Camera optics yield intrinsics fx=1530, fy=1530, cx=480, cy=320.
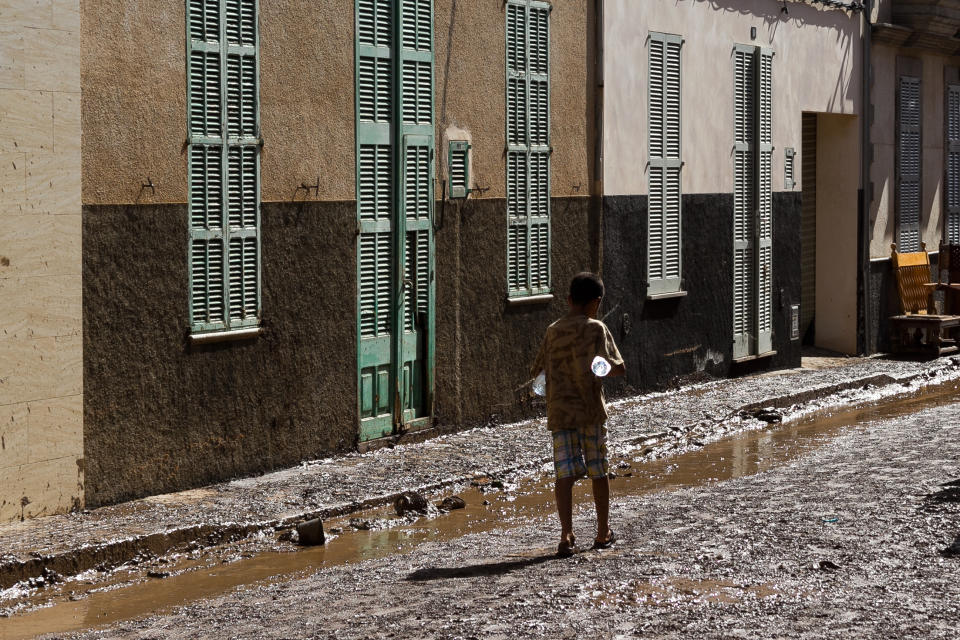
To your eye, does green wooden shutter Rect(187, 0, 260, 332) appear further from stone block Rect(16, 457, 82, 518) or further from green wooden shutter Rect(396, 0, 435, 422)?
green wooden shutter Rect(396, 0, 435, 422)

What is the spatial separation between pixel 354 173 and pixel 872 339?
1054 centimetres

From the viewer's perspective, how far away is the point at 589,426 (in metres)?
7.84

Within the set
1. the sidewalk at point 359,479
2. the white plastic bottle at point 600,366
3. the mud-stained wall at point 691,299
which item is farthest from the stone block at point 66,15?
the mud-stained wall at point 691,299

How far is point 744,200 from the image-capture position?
16.7m

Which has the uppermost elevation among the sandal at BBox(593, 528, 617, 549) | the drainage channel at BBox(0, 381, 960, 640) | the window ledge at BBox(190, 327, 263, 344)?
the window ledge at BBox(190, 327, 263, 344)

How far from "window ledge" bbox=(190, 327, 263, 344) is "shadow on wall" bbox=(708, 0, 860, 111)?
7.71 meters

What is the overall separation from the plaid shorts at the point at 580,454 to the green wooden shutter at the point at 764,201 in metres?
9.43

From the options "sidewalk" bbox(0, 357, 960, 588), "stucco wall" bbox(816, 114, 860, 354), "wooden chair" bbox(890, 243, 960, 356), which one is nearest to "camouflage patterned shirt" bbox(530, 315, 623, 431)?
"sidewalk" bbox(0, 357, 960, 588)

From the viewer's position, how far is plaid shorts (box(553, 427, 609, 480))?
7824mm

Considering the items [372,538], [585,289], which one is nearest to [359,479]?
[372,538]

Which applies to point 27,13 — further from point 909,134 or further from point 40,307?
point 909,134

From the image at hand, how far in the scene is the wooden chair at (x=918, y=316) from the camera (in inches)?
754

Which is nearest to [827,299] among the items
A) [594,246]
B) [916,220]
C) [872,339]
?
[872,339]

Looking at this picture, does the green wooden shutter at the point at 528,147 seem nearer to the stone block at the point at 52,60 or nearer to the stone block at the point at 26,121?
the stone block at the point at 52,60
